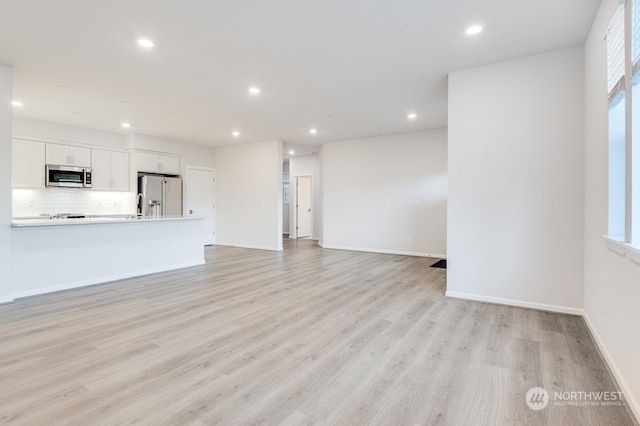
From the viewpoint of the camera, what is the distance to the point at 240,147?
27.8 ft

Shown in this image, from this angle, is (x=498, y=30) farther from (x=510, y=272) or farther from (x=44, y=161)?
(x=44, y=161)

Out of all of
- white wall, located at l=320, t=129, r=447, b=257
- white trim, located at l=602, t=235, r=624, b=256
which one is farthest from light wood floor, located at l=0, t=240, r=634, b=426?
white wall, located at l=320, t=129, r=447, b=257

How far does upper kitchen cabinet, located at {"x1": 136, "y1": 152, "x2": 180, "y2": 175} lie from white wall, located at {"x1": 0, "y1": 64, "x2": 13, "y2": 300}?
11.8 feet

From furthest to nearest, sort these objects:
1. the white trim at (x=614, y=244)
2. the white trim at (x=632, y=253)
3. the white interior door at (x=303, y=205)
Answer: the white interior door at (x=303, y=205), the white trim at (x=614, y=244), the white trim at (x=632, y=253)

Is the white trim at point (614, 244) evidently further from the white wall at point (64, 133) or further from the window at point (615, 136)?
the white wall at point (64, 133)

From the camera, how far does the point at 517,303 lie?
139 inches

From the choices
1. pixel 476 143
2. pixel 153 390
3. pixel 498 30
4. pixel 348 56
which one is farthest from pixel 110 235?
pixel 498 30

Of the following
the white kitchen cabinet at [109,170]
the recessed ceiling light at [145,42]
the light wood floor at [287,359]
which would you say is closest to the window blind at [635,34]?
the light wood floor at [287,359]

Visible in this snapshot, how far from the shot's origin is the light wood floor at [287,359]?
1.73 m

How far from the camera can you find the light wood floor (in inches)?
68.2

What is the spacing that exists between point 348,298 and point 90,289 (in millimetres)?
3521

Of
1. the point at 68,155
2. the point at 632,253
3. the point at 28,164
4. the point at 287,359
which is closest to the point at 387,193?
the point at 287,359

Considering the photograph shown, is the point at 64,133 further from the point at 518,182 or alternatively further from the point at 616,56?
the point at 616,56

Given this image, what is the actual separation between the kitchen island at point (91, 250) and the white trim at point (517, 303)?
4.59 m
